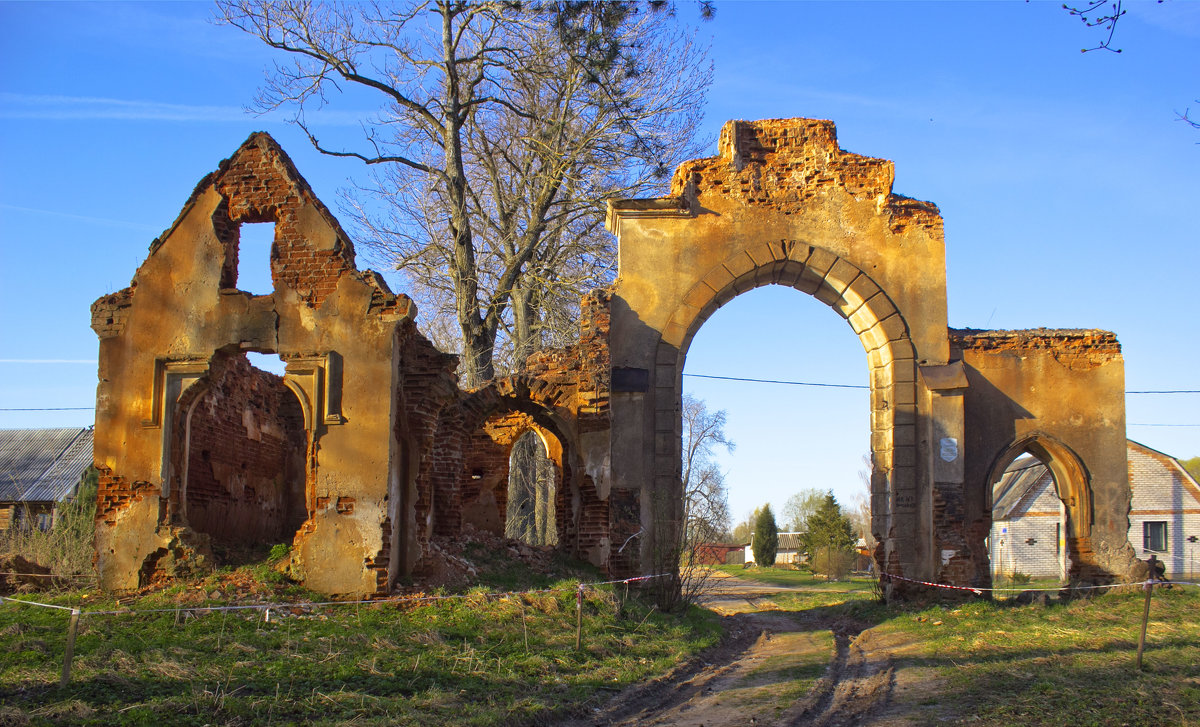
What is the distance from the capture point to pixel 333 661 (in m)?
9.27

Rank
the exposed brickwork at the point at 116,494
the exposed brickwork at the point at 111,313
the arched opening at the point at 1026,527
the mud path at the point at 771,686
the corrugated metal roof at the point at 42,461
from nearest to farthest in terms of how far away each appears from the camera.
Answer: the mud path at the point at 771,686 < the exposed brickwork at the point at 116,494 < the exposed brickwork at the point at 111,313 < the corrugated metal roof at the point at 42,461 < the arched opening at the point at 1026,527

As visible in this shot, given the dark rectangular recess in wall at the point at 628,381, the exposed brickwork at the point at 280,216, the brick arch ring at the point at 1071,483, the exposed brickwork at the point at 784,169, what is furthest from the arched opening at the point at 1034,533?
the exposed brickwork at the point at 280,216

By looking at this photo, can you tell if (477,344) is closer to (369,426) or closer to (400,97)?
(400,97)

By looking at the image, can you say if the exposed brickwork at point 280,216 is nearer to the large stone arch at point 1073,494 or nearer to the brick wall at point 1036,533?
the large stone arch at point 1073,494

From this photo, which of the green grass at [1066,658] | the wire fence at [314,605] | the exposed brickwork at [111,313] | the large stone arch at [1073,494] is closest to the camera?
the green grass at [1066,658]

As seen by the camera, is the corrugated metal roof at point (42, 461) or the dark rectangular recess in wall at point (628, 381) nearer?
the dark rectangular recess in wall at point (628, 381)

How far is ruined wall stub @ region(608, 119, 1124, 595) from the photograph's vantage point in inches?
629

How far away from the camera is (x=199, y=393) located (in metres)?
13.5

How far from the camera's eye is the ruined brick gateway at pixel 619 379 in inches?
523

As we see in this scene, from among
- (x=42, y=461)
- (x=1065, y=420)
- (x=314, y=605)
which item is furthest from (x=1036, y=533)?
(x=42, y=461)

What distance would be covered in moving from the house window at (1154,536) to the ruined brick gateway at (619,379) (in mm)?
22293

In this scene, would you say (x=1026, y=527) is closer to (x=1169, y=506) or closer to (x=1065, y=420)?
(x=1169, y=506)

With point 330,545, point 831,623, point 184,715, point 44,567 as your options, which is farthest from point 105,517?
point 831,623

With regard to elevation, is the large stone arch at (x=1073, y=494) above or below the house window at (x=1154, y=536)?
above
